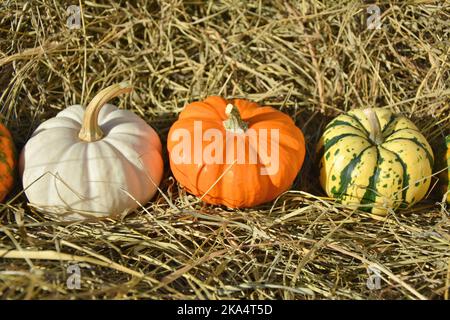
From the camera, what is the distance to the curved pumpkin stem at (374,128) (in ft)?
9.23

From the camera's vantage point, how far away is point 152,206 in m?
2.90

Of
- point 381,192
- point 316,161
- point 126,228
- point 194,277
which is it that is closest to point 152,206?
point 126,228

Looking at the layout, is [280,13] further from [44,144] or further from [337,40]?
[44,144]

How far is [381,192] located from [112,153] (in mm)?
1413

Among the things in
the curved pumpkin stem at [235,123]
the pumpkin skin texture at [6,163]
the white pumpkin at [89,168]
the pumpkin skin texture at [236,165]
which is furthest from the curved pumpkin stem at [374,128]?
the pumpkin skin texture at [6,163]

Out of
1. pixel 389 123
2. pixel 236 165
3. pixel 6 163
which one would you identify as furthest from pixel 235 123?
pixel 6 163

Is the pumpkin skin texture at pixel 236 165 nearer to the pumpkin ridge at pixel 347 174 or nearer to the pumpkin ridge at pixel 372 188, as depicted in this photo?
the pumpkin ridge at pixel 347 174

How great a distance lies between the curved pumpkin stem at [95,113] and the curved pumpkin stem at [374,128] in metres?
1.29

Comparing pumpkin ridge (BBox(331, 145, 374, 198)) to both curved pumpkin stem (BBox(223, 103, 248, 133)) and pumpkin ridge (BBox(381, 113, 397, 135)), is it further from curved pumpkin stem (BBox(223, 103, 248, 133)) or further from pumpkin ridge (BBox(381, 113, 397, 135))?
curved pumpkin stem (BBox(223, 103, 248, 133))

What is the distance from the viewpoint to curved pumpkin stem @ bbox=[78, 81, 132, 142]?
272 centimetres

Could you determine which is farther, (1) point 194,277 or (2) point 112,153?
(2) point 112,153

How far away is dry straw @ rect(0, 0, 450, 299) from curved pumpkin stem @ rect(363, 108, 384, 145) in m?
0.40

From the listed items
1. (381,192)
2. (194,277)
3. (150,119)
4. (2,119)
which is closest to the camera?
(194,277)

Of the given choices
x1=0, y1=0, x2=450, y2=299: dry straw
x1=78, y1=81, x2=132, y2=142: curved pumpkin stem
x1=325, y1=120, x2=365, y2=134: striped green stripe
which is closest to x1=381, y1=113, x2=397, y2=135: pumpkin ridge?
x1=325, y1=120, x2=365, y2=134: striped green stripe
